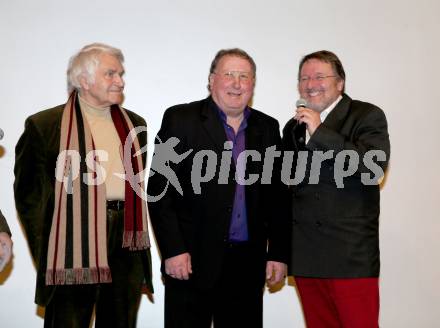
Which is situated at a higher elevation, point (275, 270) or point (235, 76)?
point (235, 76)

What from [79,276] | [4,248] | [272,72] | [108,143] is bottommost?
[79,276]

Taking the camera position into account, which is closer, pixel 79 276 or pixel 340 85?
pixel 79 276

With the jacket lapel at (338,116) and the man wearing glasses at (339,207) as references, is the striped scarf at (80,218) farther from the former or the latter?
the jacket lapel at (338,116)

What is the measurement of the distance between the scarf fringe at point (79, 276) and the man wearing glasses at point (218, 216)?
0.28m

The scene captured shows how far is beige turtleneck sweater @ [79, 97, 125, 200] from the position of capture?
268cm

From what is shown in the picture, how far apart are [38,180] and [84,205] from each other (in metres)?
0.26

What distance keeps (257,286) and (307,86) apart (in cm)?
101

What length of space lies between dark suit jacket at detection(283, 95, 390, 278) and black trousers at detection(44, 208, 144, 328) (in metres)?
0.79

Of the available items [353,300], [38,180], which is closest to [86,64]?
[38,180]

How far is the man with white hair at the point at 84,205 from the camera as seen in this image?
8.45 feet

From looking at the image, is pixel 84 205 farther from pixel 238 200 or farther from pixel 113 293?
pixel 238 200

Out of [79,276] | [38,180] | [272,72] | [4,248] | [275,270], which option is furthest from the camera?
[272,72]

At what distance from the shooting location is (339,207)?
2.67 meters

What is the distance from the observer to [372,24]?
3.83m
